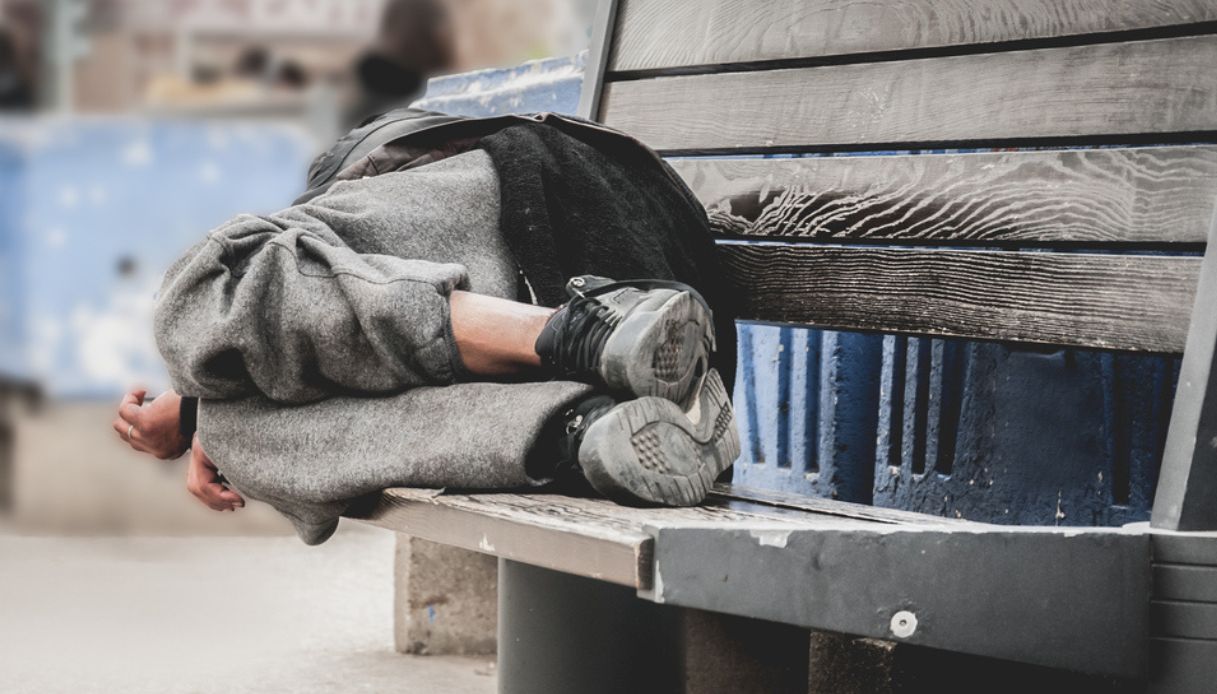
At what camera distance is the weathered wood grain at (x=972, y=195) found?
2.04 m

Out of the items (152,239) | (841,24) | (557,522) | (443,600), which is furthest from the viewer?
(152,239)

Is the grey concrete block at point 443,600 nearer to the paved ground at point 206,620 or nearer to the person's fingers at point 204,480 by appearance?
the paved ground at point 206,620

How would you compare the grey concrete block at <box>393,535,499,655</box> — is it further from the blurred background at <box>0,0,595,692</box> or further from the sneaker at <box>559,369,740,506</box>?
the sneaker at <box>559,369,740,506</box>

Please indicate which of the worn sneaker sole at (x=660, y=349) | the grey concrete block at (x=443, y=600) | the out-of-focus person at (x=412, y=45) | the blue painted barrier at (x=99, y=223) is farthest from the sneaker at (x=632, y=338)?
the blue painted barrier at (x=99, y=223)

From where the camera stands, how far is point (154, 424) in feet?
8.02

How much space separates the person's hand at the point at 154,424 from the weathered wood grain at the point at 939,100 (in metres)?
1.08

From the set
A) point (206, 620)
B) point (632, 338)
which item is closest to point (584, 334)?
point (632, 338)

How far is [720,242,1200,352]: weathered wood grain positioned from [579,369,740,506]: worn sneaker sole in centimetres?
54

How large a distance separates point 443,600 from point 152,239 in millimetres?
4842

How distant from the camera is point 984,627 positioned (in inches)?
66.0

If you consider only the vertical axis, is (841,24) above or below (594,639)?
above

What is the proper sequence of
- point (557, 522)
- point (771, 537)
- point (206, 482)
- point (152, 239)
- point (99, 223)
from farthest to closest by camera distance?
1. point (152, 239)
2. point (99, 223)
3. point (206, 482)
4. point (557, 522)
5. point (771, 537)

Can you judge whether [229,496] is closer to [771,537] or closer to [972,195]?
[771,537]

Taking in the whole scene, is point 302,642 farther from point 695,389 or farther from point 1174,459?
point 1174,459
